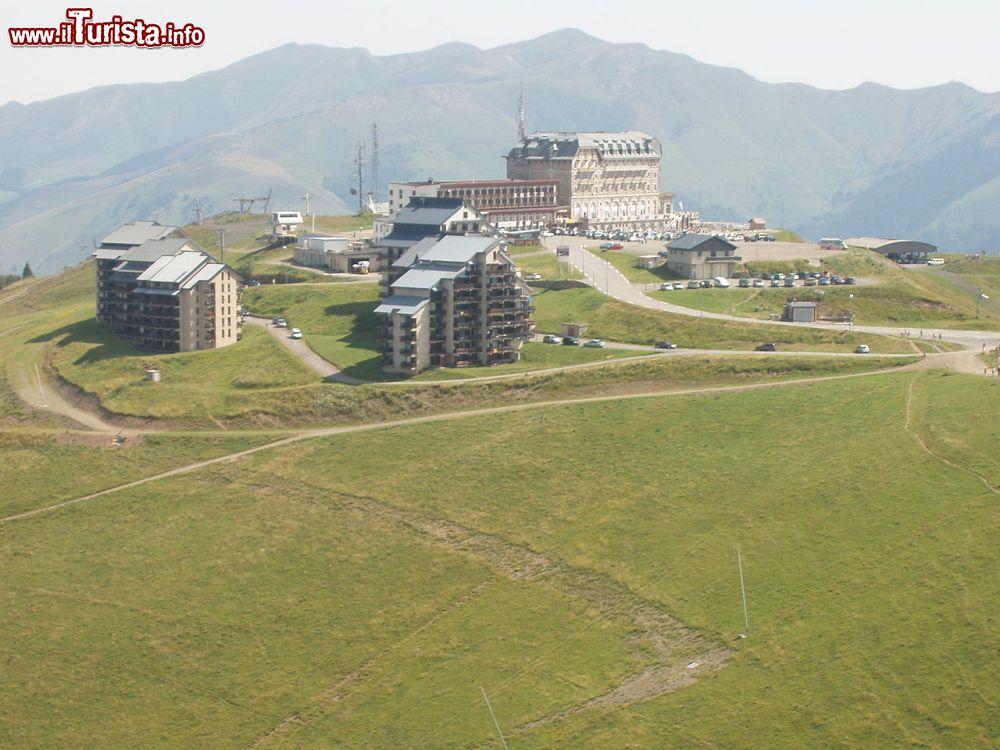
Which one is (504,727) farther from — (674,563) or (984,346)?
(984,346)

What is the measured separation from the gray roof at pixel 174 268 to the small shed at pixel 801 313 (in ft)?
224

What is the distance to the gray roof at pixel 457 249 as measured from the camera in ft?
515

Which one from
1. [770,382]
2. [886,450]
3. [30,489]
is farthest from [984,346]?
[30,489]

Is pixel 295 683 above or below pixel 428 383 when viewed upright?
below

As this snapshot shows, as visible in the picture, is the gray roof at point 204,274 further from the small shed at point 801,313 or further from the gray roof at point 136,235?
the small shed at point 801,313

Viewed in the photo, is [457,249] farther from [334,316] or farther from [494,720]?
[494,720]

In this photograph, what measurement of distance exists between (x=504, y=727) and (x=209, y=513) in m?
44.1

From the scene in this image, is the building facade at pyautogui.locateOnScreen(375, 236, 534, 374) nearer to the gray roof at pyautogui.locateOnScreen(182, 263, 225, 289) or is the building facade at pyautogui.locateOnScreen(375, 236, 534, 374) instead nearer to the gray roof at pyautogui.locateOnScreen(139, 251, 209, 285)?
the gray roof at pyautogui.locateOnScreen(182, 263, 225, 289)

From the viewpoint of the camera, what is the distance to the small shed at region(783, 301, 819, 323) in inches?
6462

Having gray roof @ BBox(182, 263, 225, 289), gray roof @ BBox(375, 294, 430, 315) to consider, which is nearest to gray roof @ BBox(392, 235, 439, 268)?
gray roof @ BBox(375, 294, 430, 315)

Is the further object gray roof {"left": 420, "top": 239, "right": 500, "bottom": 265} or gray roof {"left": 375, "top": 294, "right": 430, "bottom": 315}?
gray roof {"left": 420, "top": 239, "right": 500, "bottom": 265}

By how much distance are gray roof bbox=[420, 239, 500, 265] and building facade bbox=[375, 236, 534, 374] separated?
17 centimetres

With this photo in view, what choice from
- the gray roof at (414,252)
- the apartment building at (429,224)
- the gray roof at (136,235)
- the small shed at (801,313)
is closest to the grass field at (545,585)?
the small shed at (801,313)

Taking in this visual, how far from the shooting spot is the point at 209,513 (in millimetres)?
124875
